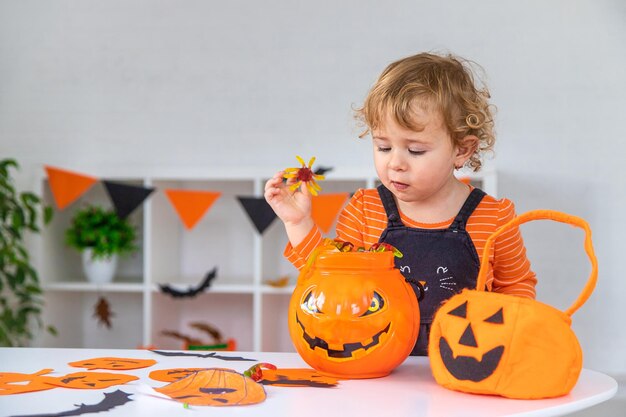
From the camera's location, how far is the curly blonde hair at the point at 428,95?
1323 millimetres

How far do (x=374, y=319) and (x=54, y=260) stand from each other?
272 centimetres

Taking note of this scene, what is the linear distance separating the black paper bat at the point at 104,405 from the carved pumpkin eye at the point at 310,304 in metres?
0.27

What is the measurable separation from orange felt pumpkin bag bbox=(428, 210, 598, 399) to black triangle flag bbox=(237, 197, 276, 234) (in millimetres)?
2117

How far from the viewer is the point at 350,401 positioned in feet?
3.10

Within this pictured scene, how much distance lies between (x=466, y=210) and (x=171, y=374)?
0.67 m

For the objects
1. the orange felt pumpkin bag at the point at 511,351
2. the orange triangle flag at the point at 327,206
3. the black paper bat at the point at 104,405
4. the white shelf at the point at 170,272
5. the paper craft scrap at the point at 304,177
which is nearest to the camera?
the black paper bat at the point at 104,405

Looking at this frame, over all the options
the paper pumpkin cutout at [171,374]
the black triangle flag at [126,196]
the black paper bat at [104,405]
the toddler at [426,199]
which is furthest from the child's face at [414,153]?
the black triangle flag at [126,196]

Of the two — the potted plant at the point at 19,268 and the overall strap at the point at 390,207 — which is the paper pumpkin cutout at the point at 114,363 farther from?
the potted plant at the point at 19,268

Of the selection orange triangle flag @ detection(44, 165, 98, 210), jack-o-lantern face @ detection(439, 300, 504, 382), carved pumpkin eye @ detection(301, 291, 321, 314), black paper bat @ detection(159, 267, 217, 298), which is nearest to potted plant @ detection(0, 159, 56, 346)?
orange triangle flag @ detection(44, 165, 98, 210)

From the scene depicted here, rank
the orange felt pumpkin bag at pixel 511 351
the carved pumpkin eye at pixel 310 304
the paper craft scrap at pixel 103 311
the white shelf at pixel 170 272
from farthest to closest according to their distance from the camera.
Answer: the paper craft scrap at pixel 103 311 → the white shelf at pixel 170 272 → the carved pumpkin eye at pixel 310 304 → the orange felt pumpkin bag at pixel 511 351

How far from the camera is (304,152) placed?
349 centimetres

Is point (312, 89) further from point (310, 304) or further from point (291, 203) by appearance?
point (310, 304)

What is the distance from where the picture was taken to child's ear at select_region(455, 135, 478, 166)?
1.44 m

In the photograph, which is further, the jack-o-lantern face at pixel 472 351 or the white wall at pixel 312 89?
the white wall at pixel 312 89
